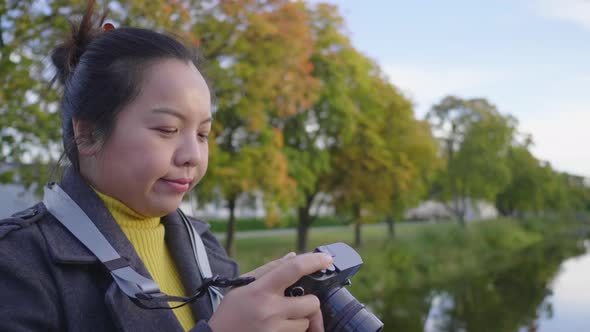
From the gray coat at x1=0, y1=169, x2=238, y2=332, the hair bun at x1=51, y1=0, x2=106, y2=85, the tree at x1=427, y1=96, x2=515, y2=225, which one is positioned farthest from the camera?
the tree at x1=427, y1=96, x2=515, y2=225

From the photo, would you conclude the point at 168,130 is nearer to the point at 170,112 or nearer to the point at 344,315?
the point at 170,112

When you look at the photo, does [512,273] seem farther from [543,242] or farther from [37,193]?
[37,193]

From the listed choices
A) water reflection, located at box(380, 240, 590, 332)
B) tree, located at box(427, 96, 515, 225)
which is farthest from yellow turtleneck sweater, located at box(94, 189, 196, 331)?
tree, located at box(427, 96, 515, 225)

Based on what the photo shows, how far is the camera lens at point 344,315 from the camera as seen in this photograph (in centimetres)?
114

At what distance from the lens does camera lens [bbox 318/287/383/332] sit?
1.14 metres

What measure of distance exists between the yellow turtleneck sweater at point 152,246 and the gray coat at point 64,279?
52 millimetres

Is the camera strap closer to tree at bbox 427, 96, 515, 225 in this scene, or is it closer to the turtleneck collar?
the turtleneck collar

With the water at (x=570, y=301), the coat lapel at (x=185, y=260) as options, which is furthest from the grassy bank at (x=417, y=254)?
the coat lapel at (x=185, y=260)

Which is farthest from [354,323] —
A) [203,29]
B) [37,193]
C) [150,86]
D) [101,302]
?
[203,29]

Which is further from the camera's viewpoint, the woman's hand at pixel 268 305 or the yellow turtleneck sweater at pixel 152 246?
the yellow turtleneck sweater at pixel 152 246

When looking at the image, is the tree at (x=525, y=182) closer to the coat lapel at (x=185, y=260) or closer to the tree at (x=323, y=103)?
the tree at (x=323, y=103)

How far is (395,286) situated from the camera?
1438cm

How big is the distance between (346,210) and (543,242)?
20.8 meters

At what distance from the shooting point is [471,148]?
27578 millimetres
